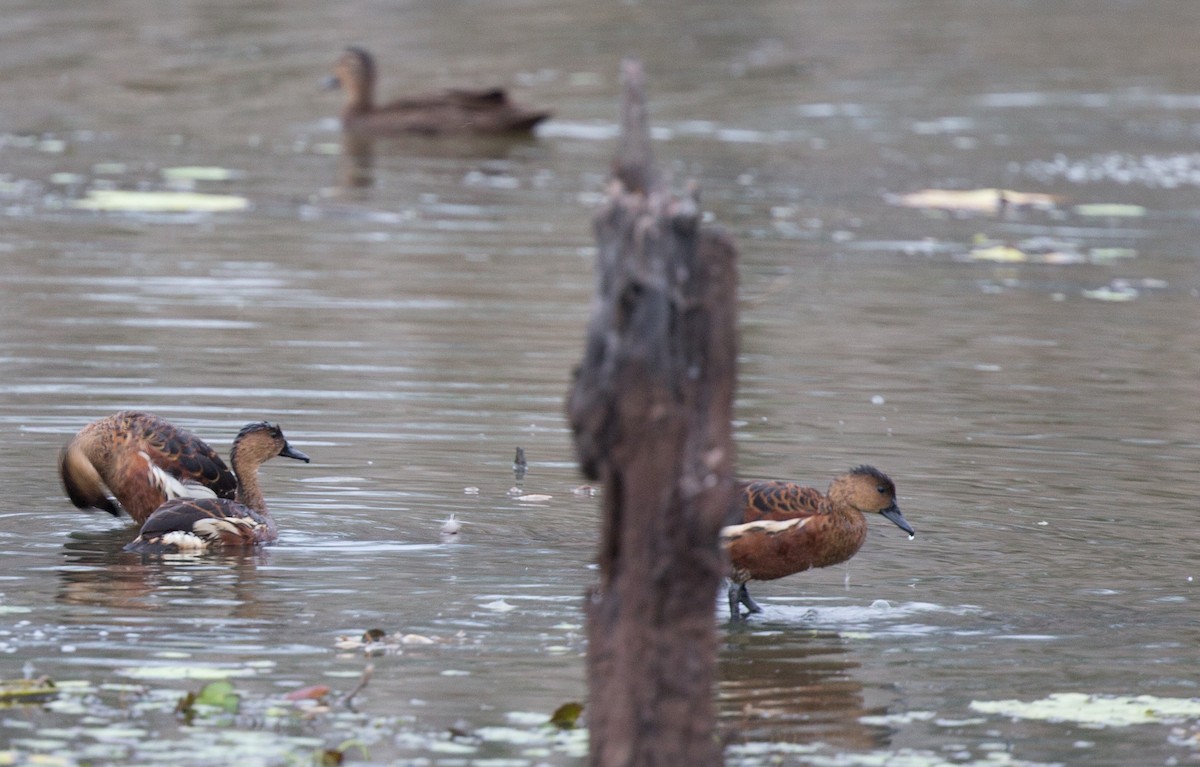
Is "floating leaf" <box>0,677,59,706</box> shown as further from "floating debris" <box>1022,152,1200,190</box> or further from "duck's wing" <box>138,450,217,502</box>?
"floating debris" <box>1022,152,1200,190</box>

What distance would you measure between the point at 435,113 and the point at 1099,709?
2104 cm

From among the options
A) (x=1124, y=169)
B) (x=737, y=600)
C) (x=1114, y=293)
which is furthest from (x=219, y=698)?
(x=1124, y=169)

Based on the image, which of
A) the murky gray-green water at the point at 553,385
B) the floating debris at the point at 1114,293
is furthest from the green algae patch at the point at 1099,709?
the floating debris at the point at 1114,293

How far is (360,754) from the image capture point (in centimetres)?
677

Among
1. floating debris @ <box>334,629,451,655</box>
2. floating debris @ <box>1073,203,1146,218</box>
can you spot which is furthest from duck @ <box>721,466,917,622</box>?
floating debris @ <box>1073,203,1146,218</box>

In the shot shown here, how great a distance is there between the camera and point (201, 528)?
981cm

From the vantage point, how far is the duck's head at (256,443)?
10312 mm

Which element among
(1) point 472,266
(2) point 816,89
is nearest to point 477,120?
(2) point 816,89

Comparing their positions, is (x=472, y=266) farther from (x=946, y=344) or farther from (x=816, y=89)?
(x=816, y=89)

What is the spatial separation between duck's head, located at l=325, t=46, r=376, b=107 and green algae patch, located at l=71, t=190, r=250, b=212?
20.2ft

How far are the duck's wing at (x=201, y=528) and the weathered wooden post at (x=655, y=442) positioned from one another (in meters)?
4.25

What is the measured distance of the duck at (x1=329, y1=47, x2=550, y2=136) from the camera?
90.1 feet

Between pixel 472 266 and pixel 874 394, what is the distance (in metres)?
5.85

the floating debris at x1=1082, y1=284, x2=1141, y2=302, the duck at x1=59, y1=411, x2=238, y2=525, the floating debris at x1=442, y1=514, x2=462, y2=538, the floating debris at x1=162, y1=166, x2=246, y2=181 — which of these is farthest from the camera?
the floating debris at x1=162, y1=166, x2=246, y2=181
